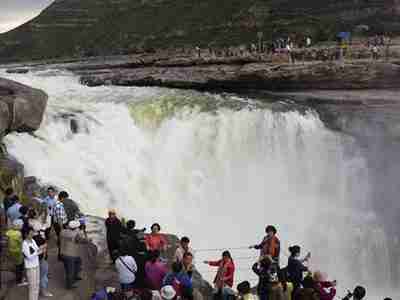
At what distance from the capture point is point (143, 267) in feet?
28.9

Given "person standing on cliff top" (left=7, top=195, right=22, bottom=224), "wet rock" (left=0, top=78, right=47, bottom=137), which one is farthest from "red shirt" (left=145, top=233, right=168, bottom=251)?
"wet rock" (left=0, top=78, right=47, bottom=137)

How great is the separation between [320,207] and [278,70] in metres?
8.86

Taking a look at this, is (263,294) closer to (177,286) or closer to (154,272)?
(177,286)

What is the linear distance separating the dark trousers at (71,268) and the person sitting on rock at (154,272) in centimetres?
151

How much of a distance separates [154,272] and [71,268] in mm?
1714

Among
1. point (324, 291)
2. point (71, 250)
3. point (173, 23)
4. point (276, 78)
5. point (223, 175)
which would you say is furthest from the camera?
point (173, 23)

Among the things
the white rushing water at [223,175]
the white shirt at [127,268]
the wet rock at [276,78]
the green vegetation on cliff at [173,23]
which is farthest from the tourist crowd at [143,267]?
the green vegetation on cliff at [173,23]

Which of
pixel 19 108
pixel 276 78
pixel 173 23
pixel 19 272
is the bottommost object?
pixel 19 272

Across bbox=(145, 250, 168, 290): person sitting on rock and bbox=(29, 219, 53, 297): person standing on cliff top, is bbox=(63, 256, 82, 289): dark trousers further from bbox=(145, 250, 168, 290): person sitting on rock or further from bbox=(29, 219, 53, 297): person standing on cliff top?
bbox=(145, 250, 168, 290): person sitting on rock

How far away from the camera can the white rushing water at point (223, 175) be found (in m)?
16.2

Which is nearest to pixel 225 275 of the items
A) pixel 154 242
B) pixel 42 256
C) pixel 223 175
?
pixel 154 242

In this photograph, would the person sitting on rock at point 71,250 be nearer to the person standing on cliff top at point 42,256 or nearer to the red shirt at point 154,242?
the person standing on cliff top at point 42,256

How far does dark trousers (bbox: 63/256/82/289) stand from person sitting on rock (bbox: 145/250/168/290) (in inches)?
59.6

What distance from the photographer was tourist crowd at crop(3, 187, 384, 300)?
8.08 meters
